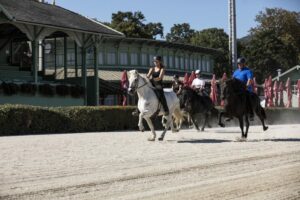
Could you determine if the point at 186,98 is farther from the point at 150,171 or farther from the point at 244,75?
the point at 150,171

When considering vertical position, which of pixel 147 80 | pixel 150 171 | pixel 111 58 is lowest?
pixel 150 171

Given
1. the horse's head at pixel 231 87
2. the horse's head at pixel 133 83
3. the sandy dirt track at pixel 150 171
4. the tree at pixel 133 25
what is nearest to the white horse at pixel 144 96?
the horse's head at pixel 133 83

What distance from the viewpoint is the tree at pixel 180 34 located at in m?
106

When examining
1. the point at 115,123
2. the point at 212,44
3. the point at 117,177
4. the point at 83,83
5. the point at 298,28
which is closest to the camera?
the point at 298,28

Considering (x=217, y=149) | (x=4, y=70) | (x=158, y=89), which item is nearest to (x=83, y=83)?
(x=4, y=70)

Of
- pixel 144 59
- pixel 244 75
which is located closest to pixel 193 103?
pixel 244 75

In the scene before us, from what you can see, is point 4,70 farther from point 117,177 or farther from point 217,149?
point 117,177

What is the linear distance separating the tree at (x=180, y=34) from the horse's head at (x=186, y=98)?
272 ft

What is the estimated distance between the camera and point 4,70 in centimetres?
3375

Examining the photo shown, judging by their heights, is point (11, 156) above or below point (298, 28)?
below

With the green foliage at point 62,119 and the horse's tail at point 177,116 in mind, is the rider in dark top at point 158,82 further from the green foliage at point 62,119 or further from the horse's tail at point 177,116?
the green foliage at point 62,119

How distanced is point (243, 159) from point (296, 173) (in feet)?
6.69

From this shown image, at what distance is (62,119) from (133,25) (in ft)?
162

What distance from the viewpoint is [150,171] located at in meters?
10.2
